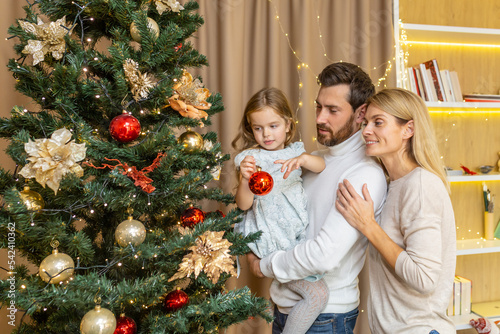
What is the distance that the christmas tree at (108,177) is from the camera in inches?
44.6

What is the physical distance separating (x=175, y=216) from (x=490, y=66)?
2.71 metres

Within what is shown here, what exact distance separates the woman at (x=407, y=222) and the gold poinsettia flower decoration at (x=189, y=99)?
0.59 m

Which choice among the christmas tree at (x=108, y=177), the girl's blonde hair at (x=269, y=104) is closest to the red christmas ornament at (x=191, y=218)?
the christmas tree at (x=108, y=177)

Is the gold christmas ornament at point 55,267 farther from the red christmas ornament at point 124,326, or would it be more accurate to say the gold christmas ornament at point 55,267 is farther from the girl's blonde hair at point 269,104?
the girl's blonde hair at point 269,104

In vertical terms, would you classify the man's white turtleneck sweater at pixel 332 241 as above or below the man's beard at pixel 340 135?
below

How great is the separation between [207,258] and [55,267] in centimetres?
43

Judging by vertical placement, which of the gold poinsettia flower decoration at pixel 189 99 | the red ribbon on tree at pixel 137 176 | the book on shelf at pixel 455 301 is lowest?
the book on shelf at pixel 455 301

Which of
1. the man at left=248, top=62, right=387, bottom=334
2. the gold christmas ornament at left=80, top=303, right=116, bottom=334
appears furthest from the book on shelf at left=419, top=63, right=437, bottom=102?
the gold christmas ornament at left=80, top=303, right=116, bottom=334

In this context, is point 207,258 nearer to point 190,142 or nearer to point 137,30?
point 190,142

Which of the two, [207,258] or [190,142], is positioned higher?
[190,142]

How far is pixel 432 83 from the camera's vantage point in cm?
270

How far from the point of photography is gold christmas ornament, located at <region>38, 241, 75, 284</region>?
1.12 meters

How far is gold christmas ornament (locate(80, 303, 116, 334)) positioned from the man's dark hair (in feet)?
4.04

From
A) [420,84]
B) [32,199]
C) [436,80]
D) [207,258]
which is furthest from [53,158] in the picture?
[436,80]
